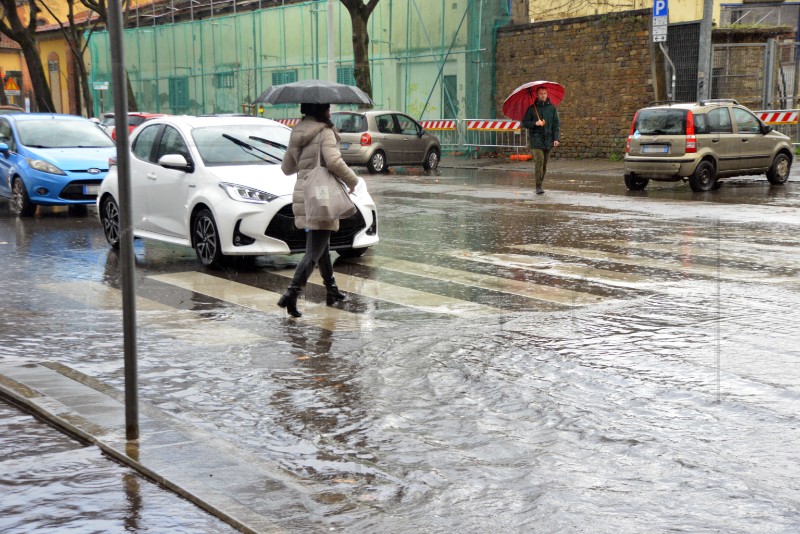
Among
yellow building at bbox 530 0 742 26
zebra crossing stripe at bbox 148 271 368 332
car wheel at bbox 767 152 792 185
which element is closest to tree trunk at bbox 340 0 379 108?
yellow building at bbox 530 0 742 26

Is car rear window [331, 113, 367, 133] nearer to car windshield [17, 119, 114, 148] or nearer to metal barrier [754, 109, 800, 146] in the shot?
metal barrier [754, 109, 800, 146]

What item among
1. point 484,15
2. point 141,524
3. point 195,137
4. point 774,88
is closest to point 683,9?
point 484,15

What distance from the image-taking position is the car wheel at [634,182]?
2027 centimetres

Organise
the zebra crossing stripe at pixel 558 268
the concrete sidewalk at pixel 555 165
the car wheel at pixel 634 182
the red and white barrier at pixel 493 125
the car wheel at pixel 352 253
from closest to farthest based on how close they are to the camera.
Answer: the zebra crossing stripe at pixel 558 268
the car wheel at pixel 352 253
the car wheel at pixel 634 182
the concrete sidewalk at pixel 555 165
the red and white barrier at pixel 493 125

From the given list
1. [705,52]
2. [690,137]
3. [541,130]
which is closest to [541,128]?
[541,130]

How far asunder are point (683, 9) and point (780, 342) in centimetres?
3456

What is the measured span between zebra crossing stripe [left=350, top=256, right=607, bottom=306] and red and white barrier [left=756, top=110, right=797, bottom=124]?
658 inches

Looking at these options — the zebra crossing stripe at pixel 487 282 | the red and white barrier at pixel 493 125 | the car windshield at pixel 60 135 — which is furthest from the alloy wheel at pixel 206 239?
the red and white barrier at pixel 493 125

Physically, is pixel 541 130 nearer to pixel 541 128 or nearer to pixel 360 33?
pixel 541 128

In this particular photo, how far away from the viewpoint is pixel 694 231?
13391 millimetres

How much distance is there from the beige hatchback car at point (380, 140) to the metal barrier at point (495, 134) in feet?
11.3

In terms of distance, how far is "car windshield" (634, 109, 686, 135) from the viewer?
19.5 m

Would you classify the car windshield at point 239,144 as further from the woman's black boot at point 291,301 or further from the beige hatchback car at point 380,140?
the beige hatchback car at point 380,140

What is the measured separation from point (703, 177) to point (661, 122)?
135 centimetres
